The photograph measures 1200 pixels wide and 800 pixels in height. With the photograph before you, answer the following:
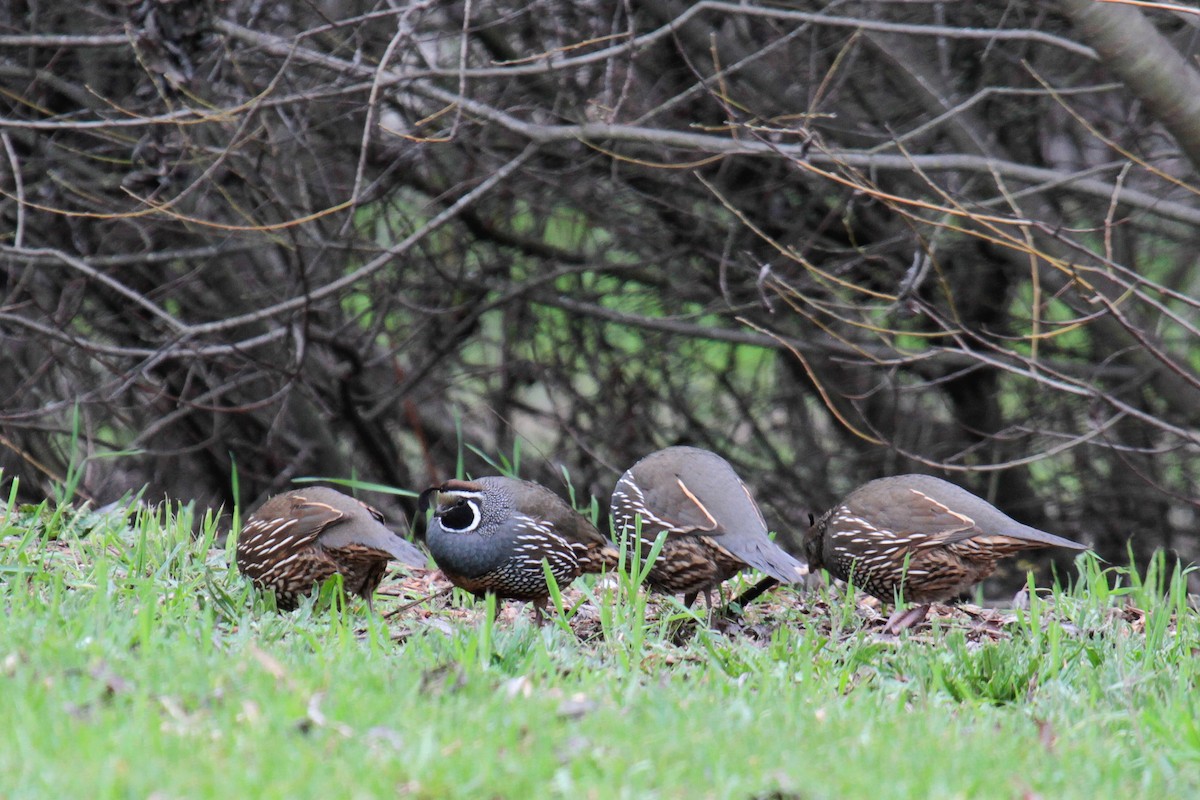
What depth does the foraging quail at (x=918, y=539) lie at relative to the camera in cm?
607

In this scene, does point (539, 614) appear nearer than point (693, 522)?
No

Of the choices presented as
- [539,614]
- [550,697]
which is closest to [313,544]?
[539,614]

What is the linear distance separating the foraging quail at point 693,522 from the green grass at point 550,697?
233 mm

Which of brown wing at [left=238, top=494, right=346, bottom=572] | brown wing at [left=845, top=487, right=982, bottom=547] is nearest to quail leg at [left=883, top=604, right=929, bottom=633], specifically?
brown wing at [left=845, top=487, right=982, bottom=547]

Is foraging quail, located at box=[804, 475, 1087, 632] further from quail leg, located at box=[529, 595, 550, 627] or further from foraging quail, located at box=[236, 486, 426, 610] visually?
foraging quail, located at box=[236, 486, 426, 610]

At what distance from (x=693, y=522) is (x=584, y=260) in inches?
186

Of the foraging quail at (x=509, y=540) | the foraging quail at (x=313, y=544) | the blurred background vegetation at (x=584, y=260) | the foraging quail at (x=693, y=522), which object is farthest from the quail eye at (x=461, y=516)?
the blurred background vegetation at (x=584, y=260)

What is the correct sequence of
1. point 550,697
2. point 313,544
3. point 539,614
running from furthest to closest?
1. point 539,614
2. point 313,544
3. point 550,697

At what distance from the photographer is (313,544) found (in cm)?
602

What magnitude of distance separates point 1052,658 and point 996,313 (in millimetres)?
5235

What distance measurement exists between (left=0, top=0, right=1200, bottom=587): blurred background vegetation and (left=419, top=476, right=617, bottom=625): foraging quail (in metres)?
2.11

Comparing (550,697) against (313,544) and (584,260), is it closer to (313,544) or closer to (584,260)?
(313,544)

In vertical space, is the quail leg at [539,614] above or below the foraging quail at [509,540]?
below

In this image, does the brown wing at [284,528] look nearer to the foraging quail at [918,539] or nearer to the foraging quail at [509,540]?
the foraging quail at [509,540]
